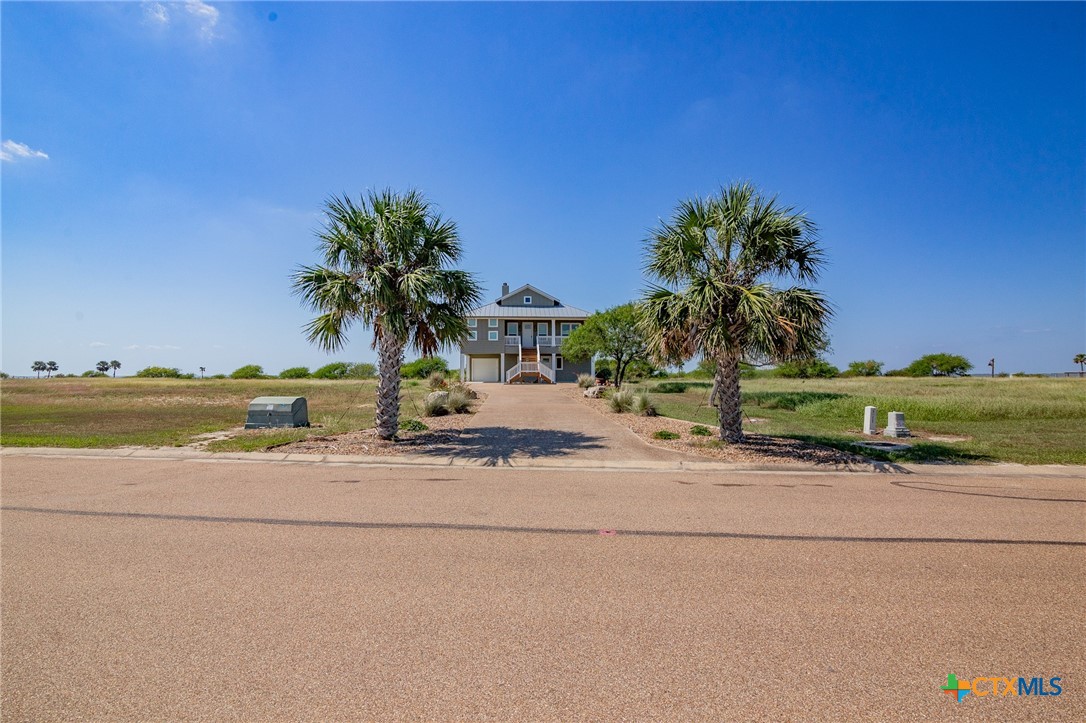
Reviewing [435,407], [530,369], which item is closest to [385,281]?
[435,407]

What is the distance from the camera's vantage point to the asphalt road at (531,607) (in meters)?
2.87

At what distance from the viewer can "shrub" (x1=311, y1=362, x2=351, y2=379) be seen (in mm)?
63062

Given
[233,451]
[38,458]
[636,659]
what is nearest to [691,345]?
[636,659]

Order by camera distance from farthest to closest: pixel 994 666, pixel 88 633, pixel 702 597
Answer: pixel 702 597 → pixel 88 633 → pixel 994 666

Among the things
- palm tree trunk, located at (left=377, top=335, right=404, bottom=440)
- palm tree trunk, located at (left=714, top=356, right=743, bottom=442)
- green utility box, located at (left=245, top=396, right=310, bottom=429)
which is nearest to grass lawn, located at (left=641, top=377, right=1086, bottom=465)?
palm tree trunk, located at (left=714, top=356, right=743, bottom=442)

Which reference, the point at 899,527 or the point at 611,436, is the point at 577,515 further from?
the point at 611,436

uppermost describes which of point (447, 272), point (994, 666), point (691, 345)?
point (447, 272)

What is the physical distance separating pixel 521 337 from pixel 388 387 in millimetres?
34116

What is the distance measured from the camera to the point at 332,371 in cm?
6394

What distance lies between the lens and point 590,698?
2.85 metres

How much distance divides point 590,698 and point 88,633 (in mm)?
3469

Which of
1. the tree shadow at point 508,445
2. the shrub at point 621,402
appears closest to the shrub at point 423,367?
the shrub at point 621,402

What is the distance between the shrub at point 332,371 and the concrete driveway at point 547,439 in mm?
46993

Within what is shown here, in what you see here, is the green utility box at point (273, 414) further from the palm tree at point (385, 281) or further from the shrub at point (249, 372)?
the shrub at point (249, 372)
